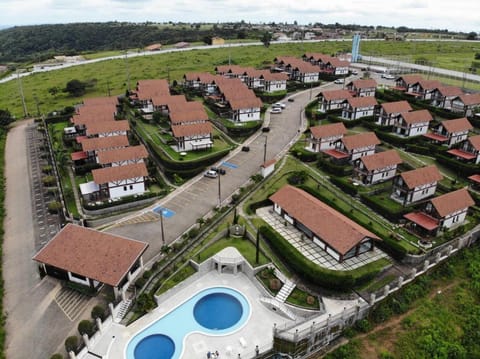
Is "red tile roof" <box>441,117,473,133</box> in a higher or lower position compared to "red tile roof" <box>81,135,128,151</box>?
higher

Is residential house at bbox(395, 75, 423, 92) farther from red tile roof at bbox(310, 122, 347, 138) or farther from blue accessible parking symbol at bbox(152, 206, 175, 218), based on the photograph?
blue accessible parking symbol at bbox(152, 206, 175, 218)

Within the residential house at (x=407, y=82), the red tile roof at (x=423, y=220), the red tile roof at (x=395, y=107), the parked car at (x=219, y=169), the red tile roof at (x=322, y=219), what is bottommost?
the red tile roof at (x=423, y=220)

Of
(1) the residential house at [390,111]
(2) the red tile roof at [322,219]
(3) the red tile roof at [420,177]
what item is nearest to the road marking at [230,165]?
(2) the red tile roof at [322,219]

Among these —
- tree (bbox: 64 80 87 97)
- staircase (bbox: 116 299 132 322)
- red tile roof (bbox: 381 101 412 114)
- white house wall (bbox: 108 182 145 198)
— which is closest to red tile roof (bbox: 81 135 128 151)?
white house wall (bbox: 108 182 145 198)

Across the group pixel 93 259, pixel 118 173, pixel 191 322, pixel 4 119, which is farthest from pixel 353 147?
pixel 4 119

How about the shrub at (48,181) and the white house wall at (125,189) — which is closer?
the white house wall at (125,189)

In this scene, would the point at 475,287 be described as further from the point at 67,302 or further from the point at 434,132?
the point at 67,302

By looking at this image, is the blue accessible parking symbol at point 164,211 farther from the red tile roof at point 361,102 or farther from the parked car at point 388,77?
the parked car at point 388,77
